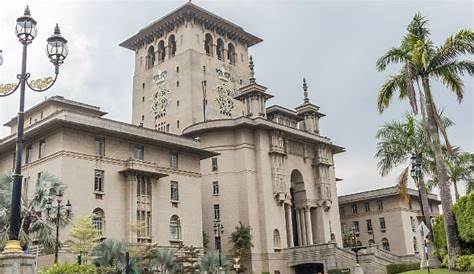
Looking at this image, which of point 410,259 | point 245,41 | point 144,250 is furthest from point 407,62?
point 245,41

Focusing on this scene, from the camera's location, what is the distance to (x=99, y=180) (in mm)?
44844

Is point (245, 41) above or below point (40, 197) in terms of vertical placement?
above

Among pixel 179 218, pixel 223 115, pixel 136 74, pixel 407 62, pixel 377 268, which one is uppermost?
pixel 136 74

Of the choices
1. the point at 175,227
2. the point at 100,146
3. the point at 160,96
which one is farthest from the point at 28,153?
the point at 160,96

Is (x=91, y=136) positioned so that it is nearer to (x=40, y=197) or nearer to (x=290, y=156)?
(x=40, y=197)

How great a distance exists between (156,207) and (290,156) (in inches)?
844

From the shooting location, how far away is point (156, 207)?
47.8 m

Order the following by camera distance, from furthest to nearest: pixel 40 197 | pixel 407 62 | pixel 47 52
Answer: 1. pixel 40 197
2. pixel 407 62
3. pixel 47 52

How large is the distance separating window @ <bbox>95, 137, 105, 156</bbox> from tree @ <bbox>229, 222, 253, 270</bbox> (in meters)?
16.3

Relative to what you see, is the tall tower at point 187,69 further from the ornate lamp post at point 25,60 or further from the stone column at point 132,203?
the ornate lamp post at point 25,60

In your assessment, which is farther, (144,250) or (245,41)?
(245,41)

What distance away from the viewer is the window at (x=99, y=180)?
44.5m

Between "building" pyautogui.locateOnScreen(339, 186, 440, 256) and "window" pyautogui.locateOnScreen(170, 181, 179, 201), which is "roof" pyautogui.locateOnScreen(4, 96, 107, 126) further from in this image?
"building" pyautogui.locateOnScreen(339, 186, 440, 256)

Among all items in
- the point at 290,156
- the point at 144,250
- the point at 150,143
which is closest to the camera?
the point at 144,250
